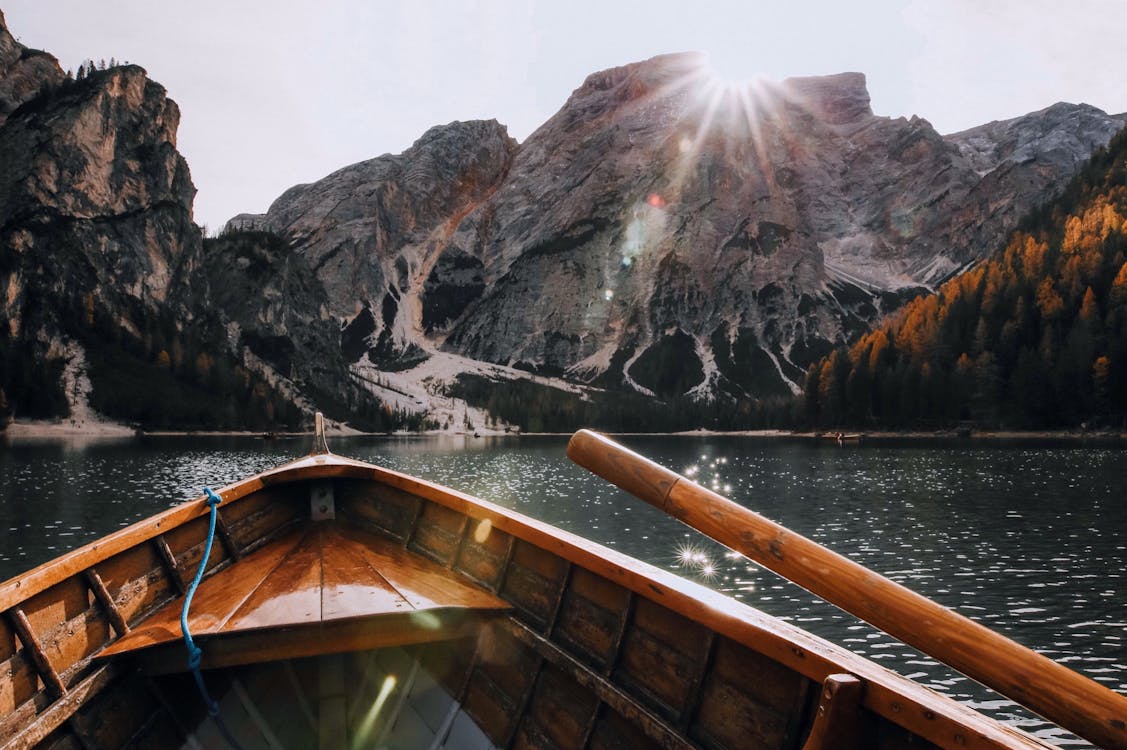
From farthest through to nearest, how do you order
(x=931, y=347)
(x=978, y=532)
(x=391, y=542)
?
(x=931, y=347)
(x=978, y=532)
(x=391, y=542)

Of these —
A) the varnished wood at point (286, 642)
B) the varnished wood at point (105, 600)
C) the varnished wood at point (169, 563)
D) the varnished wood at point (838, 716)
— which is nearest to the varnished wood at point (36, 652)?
the varnished wood at point (286, 642)

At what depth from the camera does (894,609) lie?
4.12 m

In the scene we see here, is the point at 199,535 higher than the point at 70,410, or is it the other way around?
the point at 199,535

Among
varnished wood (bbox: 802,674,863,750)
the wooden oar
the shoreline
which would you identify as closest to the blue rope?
the wooden oar

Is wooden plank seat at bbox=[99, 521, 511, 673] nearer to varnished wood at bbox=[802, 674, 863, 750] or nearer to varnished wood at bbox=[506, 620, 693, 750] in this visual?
varnished wood at bbox=[506, 620, 693, 750]

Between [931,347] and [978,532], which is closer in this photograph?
[978,532]

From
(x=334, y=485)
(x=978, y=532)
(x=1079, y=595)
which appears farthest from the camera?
(x=978, y=532)

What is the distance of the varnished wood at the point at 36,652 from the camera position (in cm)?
597

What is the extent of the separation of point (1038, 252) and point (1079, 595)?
170 metres

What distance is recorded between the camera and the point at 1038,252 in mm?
157375

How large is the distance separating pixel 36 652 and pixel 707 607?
20.8 ft

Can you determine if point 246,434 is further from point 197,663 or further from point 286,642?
point 286,642

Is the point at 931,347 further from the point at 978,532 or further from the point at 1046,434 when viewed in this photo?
the point at 978,532

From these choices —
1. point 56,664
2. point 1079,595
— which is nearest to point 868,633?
point 1079,595
